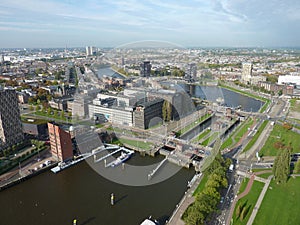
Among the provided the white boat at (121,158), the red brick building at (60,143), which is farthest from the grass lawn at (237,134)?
the red brick building at (60,143)

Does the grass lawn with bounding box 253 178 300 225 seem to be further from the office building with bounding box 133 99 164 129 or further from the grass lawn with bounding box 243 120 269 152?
the office building with bounding box 133 99 164 129

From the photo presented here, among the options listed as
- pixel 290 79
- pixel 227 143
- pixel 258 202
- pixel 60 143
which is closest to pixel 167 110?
pixel 227 143

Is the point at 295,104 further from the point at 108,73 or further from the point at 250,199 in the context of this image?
the point at 108,73

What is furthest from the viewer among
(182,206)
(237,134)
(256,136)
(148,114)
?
(148,114)

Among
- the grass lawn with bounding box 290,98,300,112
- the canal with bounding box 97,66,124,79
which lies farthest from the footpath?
the canal with bounding box 97,66,124,79

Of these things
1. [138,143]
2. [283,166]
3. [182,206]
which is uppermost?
[283,166]

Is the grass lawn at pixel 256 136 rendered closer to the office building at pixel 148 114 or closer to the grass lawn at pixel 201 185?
the grass lawn at pixel 201 185
